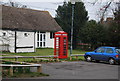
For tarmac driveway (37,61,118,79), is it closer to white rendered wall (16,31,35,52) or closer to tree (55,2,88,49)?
white rendered wall (16,31,35,52)

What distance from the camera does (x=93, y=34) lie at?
41906 mm

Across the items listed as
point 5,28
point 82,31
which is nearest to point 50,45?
point 82,31

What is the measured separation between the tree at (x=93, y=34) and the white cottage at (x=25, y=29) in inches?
212

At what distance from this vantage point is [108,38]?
132 ft

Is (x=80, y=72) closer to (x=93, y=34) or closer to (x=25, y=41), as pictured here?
(x=25, y=41)

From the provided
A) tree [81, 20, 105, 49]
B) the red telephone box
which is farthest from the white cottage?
the red telephone box

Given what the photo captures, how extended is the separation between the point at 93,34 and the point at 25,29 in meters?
13.3

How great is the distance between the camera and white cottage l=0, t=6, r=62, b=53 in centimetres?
3105

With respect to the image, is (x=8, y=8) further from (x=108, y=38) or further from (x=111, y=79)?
(x=111, y=79)

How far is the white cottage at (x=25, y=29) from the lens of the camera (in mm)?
31047

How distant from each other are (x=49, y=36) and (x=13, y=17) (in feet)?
29.1

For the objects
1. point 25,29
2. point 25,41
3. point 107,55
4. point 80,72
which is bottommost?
point 80,72

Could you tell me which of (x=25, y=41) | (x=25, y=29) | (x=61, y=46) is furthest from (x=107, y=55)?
(x=25, y=29)

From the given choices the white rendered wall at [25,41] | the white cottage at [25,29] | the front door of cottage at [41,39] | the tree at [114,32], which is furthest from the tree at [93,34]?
the white rendered wall at [25,41]
